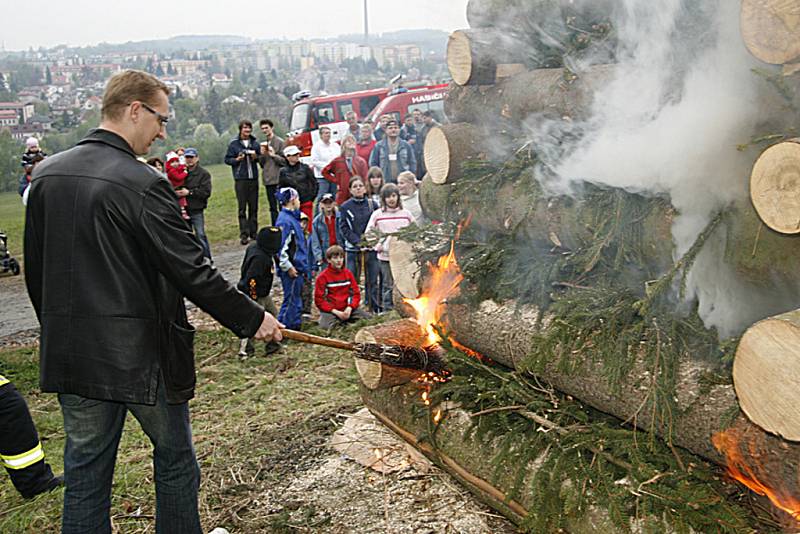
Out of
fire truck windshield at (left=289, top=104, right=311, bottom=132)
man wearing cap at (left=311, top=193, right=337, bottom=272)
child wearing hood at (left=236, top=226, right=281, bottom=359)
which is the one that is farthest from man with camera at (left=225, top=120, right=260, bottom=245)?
fire truck windshield at (left=289, top=104, right=311, bottom=132)

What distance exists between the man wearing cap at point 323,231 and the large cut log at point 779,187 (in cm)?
723

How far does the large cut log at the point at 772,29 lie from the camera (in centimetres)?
297

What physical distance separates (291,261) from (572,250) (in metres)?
5.12

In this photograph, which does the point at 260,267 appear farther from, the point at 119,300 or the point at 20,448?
the point at 119,300

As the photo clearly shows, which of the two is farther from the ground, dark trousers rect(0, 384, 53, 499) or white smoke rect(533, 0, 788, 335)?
white smoke rect(533, 0, 788, 335)

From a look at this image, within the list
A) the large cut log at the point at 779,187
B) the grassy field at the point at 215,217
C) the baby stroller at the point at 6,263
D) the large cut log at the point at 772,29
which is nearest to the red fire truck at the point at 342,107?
the grassy field at the point at 215,217

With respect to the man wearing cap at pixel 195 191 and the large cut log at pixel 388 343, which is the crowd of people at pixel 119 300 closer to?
the large cut log at pixel 388 343

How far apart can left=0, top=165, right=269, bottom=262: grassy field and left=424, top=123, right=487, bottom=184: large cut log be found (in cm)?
968

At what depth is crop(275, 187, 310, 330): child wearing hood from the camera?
8867mm

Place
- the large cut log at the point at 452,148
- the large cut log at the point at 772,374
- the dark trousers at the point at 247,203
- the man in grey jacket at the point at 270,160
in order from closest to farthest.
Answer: the large cut log at the point at 772,374 → the large cut log at the point at 452,148 → the man in grey jacket at the point at 270,160 → the dark trousers at the point at 247,203

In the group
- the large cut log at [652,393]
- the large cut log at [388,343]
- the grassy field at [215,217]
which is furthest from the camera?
the grassy field at [215,217]

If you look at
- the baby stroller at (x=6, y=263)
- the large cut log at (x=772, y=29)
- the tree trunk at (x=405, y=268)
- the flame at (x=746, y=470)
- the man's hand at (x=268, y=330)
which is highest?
the large cut log at (x=772, y=29)

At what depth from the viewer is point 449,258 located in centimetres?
517

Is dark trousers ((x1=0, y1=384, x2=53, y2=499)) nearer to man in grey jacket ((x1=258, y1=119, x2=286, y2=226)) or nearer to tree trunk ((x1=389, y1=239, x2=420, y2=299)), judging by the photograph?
tree trunk ((x1=389, y1=239, x2=420, y2=299))
